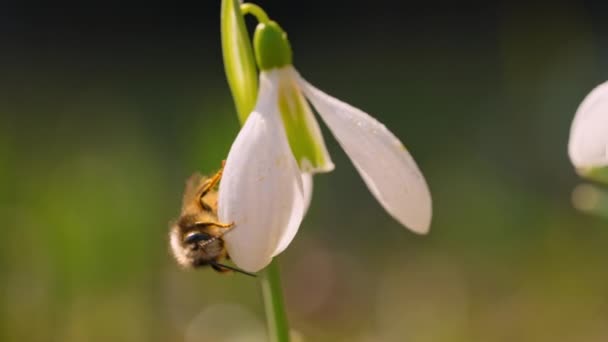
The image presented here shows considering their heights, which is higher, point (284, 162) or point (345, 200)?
point (345, 200)

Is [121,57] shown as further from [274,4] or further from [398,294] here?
[398,294]

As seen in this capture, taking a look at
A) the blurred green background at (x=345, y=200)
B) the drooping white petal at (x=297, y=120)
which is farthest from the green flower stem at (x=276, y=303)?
the blurred green background at (x=345, y=200)

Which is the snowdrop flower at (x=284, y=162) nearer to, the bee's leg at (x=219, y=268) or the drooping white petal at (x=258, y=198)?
the drooping white petal at (x=258, y=198)

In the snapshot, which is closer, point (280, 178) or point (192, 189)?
point (280, 178)

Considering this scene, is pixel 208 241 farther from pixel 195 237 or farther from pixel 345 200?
pixel 345 200

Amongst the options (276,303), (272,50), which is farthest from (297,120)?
(276,303)

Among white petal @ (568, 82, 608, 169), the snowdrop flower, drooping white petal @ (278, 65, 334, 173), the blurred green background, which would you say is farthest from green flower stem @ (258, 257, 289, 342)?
the blurred green background
